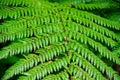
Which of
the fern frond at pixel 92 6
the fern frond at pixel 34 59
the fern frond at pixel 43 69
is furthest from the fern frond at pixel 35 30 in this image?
the fern frond at pixel 92 6

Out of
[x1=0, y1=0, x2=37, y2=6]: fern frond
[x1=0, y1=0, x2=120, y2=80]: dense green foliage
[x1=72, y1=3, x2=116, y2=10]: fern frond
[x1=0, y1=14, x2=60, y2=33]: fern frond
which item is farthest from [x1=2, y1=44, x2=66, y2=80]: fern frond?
[x1=72, y1=3, x2=116, y2=10]: fern frond

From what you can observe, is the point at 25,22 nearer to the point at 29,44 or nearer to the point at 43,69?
the point at 29,44

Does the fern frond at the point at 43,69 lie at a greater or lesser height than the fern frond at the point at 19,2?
lesser

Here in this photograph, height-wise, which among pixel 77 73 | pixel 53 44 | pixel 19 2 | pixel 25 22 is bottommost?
pixel 77 73

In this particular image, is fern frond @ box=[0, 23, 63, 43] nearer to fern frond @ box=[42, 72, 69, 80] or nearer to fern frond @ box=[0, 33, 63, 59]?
fern frond @ box=[0, 33, 63, 59]

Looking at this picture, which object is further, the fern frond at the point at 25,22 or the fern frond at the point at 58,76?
the fern frond at the point at 25,22

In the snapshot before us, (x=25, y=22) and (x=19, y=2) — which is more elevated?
(x=19, y=2)

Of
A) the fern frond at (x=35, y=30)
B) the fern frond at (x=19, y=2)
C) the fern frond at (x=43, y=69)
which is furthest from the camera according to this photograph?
the fern frond at (x=19, y=2)

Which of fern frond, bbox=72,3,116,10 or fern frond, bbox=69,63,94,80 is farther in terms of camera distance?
fern frond, bbox=72,3,116,10

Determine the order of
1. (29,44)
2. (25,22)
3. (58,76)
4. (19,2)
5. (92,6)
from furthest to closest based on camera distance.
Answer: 1. (92,6)
2. (19,2)
3. (25,22)
4. (29,44)
5. (58,76)

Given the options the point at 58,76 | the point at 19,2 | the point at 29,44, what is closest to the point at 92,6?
the point at 19,2

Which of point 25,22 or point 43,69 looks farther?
point 25,22

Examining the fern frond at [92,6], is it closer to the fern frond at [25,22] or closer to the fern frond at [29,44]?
the fern frond at [25,22]
